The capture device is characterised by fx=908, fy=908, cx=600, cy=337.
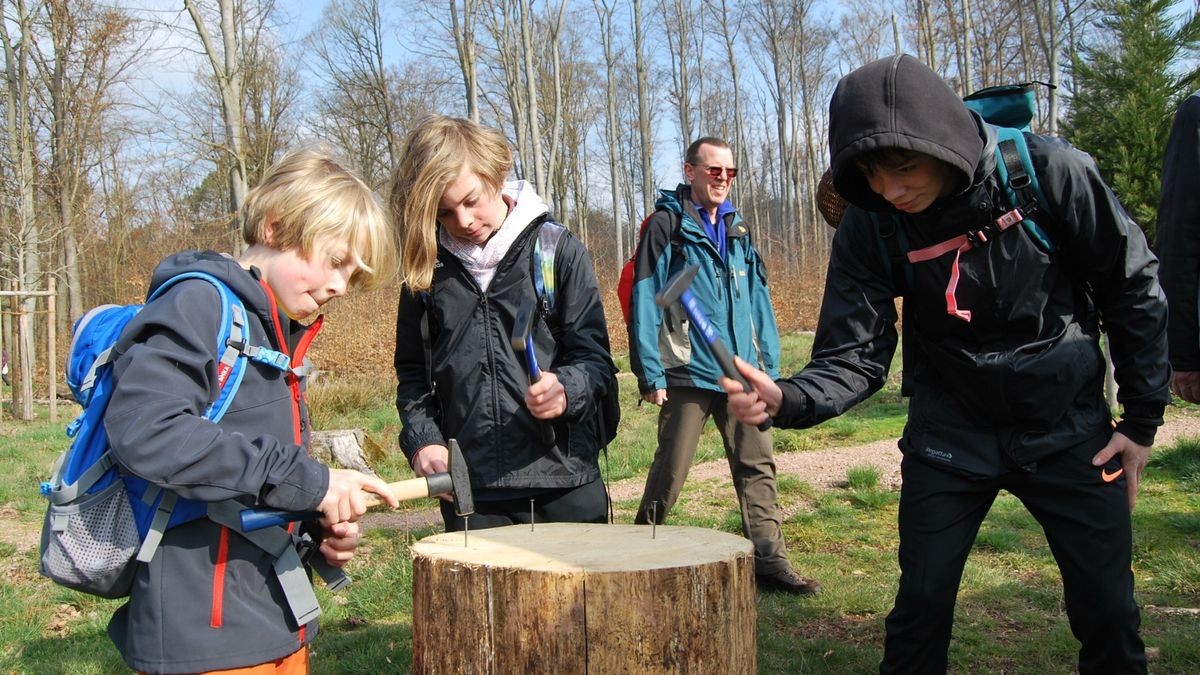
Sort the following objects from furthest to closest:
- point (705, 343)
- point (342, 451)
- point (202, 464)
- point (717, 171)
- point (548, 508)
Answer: point (342, 451)
point (717, 171)
point (705, 343)
point (548, 508)
point (202, 464)

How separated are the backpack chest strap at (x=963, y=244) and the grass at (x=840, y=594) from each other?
1.75 meters

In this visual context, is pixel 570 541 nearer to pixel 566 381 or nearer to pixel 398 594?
pixel 566 381

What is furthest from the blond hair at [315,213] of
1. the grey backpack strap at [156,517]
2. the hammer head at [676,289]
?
the hammer head at [676,289]

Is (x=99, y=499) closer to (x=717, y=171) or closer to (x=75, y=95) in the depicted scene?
(x=717, y=171)

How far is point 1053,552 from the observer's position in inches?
96.0

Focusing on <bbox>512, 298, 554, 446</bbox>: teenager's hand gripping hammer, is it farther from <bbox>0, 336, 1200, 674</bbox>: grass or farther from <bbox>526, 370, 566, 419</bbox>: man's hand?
<bbox>0, 336, 1200, 674</bbox>: grass

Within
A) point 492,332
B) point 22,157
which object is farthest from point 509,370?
point 22,157

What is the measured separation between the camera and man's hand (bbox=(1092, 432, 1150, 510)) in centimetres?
239

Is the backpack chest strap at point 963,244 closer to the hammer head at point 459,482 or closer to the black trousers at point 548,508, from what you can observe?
the black trousers at point 548,508

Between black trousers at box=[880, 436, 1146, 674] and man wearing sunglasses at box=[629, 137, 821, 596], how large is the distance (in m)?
1.86

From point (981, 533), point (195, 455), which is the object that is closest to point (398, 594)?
point (195, 455)

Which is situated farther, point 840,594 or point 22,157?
point 22,157

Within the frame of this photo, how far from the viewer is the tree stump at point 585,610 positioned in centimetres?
216

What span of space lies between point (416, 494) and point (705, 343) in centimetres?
246
